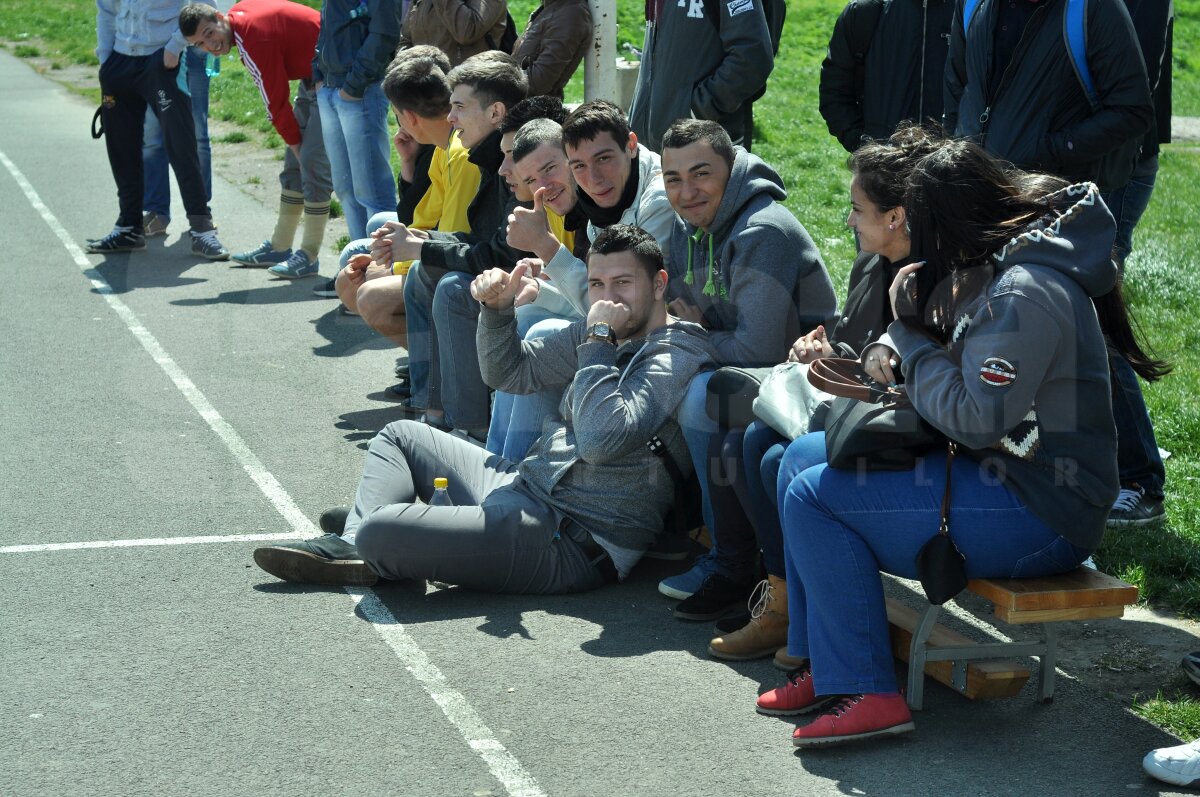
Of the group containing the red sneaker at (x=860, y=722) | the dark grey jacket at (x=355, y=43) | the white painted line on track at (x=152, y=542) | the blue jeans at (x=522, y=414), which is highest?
the dark grey jacket at (x=355, y=43)

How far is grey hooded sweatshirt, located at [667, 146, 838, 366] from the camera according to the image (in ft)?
16.0

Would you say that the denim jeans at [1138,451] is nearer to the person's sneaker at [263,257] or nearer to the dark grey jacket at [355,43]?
the dark grey jacket at [355,43]

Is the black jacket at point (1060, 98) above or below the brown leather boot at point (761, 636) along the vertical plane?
above

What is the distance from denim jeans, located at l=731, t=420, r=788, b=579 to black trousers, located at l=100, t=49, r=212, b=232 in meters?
7.22

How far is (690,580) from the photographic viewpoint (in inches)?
187

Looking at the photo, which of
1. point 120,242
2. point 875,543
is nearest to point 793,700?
point 875,543

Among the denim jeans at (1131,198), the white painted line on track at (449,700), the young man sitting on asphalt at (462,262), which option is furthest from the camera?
the young man sitting on asphalt at (462,262)

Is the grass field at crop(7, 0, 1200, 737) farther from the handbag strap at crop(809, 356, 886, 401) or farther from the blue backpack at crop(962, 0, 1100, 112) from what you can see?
the blue backpack at crop(962, 0, 1100, 112)

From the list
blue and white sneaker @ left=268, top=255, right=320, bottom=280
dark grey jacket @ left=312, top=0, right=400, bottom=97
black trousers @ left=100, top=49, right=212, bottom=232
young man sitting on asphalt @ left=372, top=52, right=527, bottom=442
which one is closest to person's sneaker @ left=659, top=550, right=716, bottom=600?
young man sitting on asphalt @ left=372, top=52, right=527, bottom=442

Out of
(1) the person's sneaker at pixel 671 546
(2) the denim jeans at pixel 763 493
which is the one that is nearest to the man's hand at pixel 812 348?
(2) the denim jeans at pixel 763 493

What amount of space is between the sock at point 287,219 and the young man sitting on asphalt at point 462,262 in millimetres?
3522

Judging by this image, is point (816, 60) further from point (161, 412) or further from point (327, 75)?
point (161, 412)

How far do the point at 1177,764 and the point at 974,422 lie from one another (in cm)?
98

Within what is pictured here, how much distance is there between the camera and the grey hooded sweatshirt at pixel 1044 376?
3.51 meters
